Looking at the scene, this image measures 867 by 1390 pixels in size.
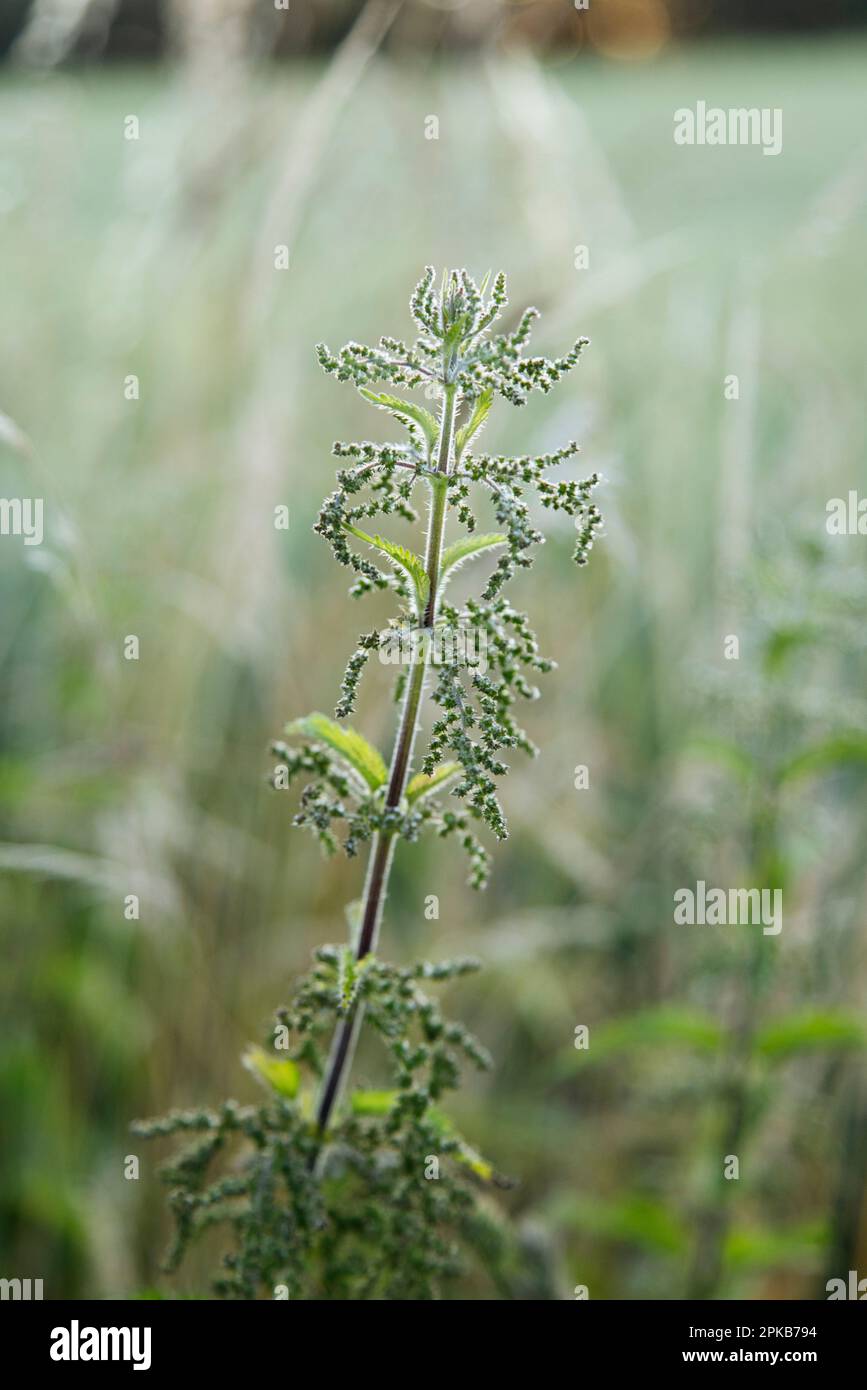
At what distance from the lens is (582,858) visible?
2.22 m

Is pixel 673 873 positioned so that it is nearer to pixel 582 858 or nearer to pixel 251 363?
pixel 582 858

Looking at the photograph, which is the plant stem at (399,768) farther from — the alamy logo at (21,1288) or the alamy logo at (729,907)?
the alamy logo at (21,1288)

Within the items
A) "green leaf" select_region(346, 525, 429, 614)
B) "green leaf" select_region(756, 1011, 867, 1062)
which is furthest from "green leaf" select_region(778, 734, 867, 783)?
"green leaf" select_region(346, 525, 429, 614)

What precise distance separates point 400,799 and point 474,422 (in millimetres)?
282

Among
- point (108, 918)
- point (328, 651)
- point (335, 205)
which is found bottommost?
point (108, 918)

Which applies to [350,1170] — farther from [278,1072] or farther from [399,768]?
[399,768]

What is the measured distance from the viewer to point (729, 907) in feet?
6.88

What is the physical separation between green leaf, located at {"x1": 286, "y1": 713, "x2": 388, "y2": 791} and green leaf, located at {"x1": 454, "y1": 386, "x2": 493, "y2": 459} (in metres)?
0.22

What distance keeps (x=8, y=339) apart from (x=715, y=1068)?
240 centimetres

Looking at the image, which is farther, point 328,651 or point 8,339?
point 8,339

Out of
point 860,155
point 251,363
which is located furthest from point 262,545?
point 860,155
